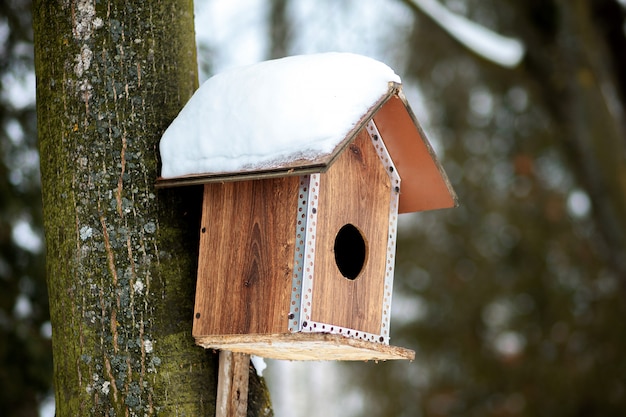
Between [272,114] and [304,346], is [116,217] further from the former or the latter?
[304,346]

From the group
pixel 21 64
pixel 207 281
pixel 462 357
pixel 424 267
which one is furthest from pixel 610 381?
pixel 207 281

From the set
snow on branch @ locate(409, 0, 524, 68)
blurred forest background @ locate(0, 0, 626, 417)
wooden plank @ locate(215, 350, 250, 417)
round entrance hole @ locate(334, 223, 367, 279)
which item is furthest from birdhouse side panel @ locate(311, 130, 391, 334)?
blurred forest background @ locate(0, 0, 626, 417)

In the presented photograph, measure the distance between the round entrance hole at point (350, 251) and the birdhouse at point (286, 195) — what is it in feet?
0.15

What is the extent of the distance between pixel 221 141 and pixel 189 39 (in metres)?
0.40

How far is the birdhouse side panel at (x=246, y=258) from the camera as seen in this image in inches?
89.2

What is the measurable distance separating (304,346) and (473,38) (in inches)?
164

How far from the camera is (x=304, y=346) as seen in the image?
7.58ft

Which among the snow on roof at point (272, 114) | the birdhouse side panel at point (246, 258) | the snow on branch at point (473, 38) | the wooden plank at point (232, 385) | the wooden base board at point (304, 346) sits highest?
the snow on branch at point (473, 38)

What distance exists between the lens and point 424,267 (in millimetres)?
9492

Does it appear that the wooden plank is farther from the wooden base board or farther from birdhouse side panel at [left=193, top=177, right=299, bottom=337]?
birdhouse side panel at [left=193, top=177, right=299, bottom=337]

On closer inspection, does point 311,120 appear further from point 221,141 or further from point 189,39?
point 189,39

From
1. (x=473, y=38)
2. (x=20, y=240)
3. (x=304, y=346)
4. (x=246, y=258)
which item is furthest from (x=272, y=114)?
(x=473, y=38)

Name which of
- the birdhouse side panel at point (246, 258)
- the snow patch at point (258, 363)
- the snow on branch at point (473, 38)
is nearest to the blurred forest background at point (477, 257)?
the snow on branch at point (473, 38)

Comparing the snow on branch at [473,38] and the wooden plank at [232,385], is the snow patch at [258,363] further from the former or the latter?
the snow on branch at [473,38]
